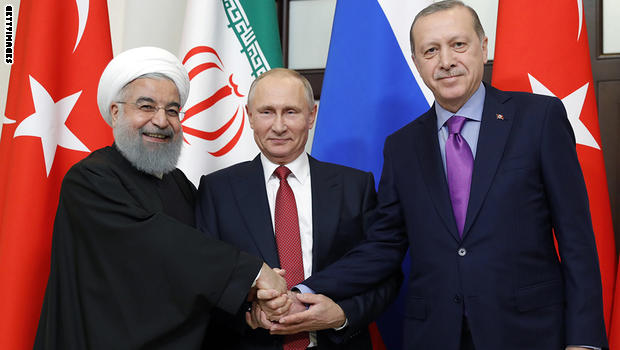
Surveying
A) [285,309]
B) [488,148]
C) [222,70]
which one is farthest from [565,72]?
[222,70]

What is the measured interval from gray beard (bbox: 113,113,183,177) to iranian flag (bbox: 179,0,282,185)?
0.73m

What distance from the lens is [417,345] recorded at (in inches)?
71.4

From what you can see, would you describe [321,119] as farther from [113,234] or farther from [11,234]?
[11,234]

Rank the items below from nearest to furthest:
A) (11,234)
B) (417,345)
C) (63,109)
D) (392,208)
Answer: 1. (417,345)
2. (392,208)
3. (11,234)
4. (63,109)

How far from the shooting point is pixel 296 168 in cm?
211

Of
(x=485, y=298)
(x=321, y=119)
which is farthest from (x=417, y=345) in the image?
(x=321, y=119)

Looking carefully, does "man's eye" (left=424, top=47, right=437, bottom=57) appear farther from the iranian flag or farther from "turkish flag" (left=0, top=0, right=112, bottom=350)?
"turkish flag" (left=0, top=0, right=112, bottom=350)

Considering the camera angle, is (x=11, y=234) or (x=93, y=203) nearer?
(x=93, y=203)

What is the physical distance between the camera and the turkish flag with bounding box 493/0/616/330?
2303mm

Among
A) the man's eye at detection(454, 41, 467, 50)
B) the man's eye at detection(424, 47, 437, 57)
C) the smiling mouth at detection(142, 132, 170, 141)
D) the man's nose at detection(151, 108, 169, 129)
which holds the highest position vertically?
the man's eye at detection(454, 41, 467, 50)

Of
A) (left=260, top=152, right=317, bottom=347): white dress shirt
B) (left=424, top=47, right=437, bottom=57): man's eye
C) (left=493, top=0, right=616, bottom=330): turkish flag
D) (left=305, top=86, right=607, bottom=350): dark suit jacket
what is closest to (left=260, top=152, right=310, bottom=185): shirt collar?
(left=260, top=152, right=317, bottom=347): white dress shirt

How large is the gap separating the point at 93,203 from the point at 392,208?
100 cm

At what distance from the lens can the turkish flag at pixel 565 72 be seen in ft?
7.55

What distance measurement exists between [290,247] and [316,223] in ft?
0.40
